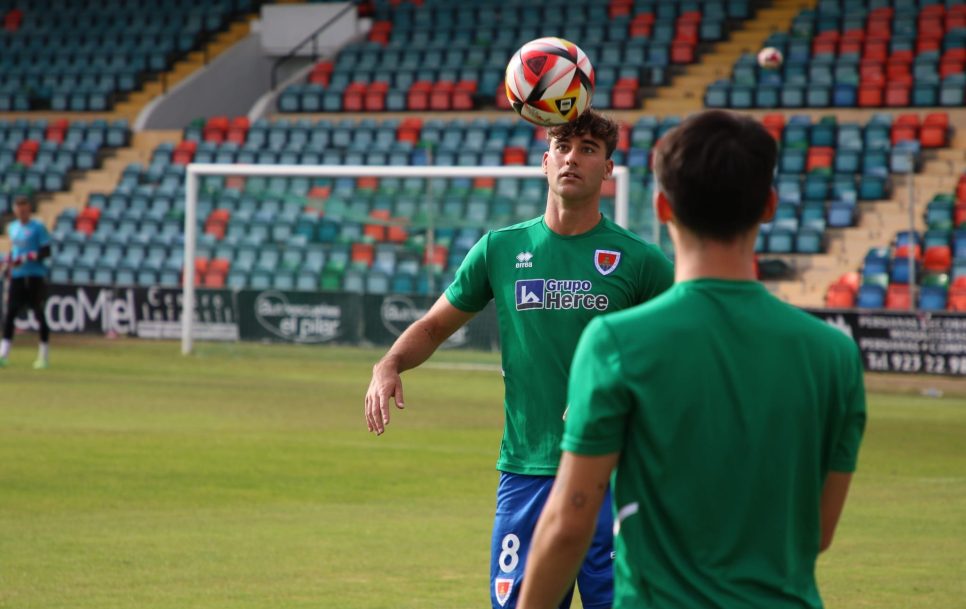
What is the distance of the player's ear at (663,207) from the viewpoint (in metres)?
2.83

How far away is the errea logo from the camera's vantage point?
5.23m

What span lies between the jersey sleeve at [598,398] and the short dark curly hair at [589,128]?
250 centimetres

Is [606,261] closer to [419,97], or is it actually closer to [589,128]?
[589,128]

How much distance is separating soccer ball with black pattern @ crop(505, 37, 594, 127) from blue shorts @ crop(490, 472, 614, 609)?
1.62 metres

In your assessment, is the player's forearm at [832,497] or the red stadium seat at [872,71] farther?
the red stadium seat at [872,71]

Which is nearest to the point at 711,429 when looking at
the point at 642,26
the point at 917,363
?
the point at 917,363

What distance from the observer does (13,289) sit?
21656 millimetres

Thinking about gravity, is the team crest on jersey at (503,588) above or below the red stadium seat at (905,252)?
above

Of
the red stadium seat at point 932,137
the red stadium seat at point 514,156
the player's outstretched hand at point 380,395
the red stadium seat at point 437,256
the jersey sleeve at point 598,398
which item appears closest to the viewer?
the jersey sleeve at point 598,398

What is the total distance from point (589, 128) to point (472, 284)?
0.67 metres

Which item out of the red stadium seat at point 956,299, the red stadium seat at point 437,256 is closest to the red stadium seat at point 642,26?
the red stadium seat at point 437,256

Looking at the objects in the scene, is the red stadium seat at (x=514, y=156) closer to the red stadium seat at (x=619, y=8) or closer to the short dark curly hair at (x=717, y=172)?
the red stadium seat at (x=619, y=8)

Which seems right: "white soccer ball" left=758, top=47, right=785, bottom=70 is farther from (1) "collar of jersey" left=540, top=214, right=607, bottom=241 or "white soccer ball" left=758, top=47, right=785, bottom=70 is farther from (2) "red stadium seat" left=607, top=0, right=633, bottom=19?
(1) "collar of jersey" left=540, top=214, right=607, bottom=241

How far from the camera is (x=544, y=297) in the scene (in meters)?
5.19
